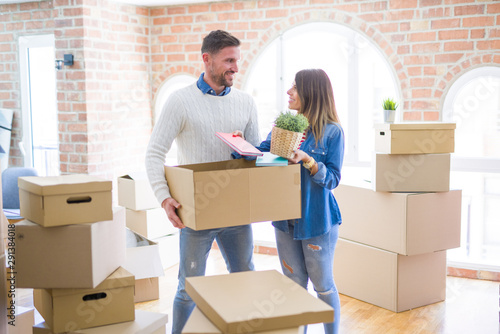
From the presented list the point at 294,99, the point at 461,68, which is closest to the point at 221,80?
the point at 294,99

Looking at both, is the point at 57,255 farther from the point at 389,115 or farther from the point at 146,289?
the point at 389,115

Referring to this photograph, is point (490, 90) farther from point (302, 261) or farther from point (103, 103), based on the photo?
point (103, 103)

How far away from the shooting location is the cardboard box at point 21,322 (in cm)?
233

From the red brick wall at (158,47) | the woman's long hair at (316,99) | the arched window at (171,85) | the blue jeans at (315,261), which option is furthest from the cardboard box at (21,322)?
the arched window at (171,85)

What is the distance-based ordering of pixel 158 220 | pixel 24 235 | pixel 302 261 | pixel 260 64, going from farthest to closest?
pixel 260 64 < pixel 158 220 < pixel 302 261 < pixel 24 235

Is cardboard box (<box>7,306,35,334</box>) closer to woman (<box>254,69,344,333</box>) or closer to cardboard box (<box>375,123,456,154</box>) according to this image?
woman (<box>254,69,344,333</box>)

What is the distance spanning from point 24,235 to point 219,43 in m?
1.11

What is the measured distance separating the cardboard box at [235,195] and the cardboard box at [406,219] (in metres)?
1.49

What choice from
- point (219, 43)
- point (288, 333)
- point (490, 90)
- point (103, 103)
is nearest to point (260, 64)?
point (103, 103)

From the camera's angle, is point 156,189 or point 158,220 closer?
point 156,189

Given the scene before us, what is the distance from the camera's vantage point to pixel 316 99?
2.46 metres

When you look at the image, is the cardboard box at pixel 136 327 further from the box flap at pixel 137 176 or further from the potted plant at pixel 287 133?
the box flap at pixel 137 176

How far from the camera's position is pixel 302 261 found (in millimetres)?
Answer: 2496

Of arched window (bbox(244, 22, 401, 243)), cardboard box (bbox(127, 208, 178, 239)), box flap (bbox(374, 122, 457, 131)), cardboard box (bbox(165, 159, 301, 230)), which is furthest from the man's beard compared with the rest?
arched window (bbox(244, 22, 401, 243))
